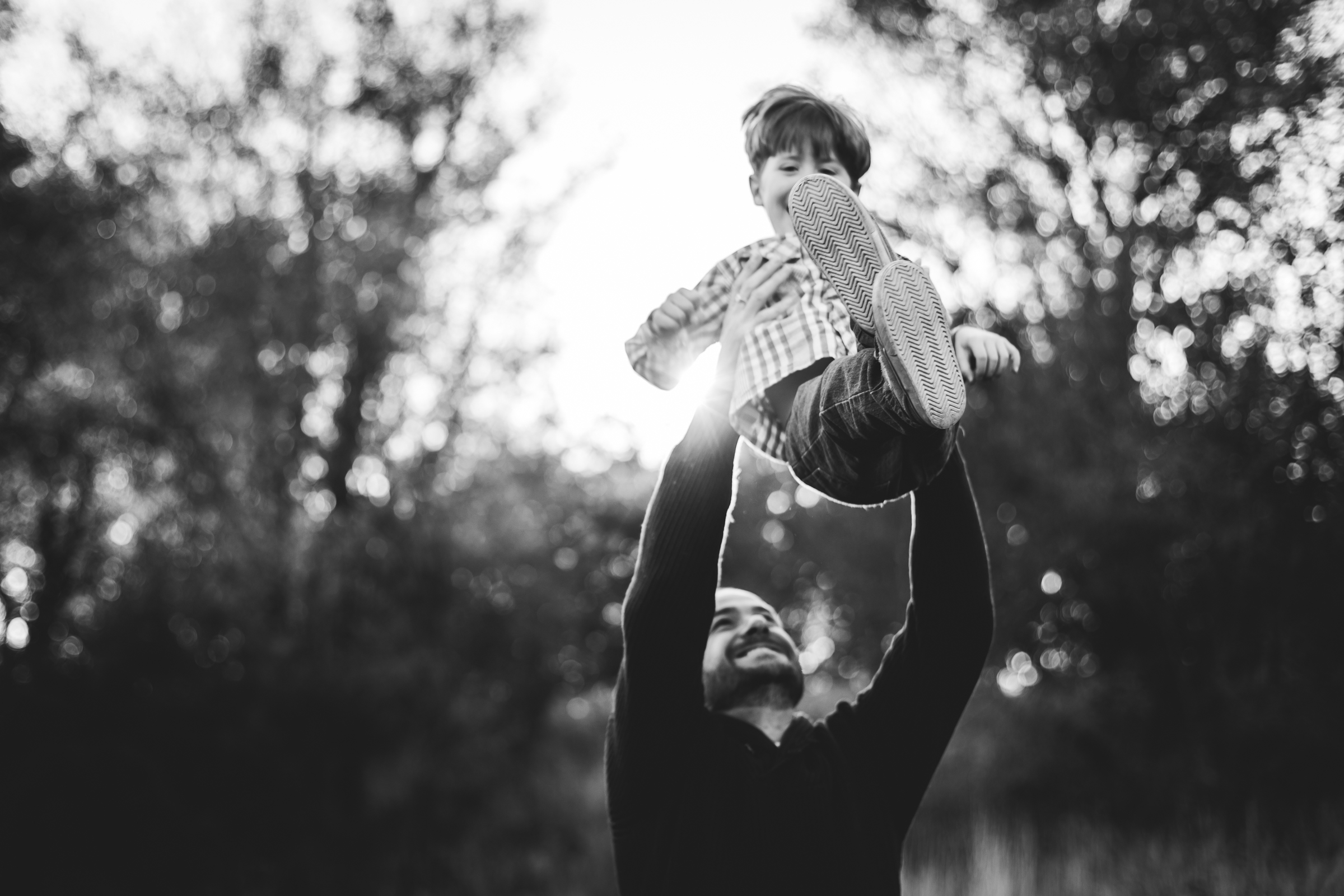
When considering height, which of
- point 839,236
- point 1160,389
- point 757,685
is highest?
point 1160,389

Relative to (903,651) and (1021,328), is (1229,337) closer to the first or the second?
(1021,328)

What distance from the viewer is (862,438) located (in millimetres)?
1367

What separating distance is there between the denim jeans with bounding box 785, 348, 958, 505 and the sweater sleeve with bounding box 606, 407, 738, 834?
0.68 ft

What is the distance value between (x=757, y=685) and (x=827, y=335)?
781mm

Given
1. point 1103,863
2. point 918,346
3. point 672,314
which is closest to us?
point 918,346

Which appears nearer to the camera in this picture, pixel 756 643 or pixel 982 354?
pixel 982 354

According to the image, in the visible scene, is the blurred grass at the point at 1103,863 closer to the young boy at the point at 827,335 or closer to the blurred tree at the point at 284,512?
the blurred tree at the point at 284,512

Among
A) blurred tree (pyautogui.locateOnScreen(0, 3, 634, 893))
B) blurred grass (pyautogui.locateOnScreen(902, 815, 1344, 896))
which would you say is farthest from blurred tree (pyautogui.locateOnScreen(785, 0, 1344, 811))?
blurred tree (pyautogui.locateOnScreen(0, 3, 634, 893))

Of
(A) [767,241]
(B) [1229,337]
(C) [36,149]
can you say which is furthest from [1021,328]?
(C) [36,149]

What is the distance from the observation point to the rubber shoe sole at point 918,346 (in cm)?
123

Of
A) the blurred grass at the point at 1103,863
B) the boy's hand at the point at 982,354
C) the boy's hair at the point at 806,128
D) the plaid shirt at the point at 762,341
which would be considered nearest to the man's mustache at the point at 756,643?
the plaid shirt at the point at 762,341

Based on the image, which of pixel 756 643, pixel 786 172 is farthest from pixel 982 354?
pixel 756 643

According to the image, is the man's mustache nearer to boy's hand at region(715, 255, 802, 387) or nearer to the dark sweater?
the dark sweater

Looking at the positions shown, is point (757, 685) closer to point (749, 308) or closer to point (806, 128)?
point (749, 308)
